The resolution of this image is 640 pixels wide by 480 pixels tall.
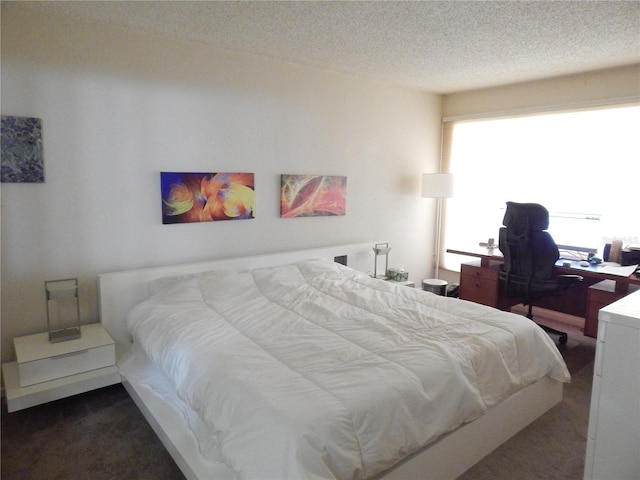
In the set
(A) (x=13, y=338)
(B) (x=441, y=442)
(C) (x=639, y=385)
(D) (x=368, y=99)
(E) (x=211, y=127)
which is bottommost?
(B) (x=441, y=442)

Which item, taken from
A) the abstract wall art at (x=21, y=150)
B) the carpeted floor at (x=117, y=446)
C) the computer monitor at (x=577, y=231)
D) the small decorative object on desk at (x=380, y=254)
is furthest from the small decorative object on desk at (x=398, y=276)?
the abstract wall art at (x=21, y=150)

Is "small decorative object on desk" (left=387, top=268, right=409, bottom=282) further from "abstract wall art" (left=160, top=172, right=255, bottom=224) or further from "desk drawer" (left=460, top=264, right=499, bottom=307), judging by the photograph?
"abstract wall art" (left=160, top=172, right=255, bottom=224)

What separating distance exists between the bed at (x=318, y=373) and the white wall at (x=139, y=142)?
0.36 meters

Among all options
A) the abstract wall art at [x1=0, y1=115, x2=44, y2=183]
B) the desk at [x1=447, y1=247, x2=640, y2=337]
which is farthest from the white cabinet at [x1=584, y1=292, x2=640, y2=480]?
the abstract wall art at [x1=0, y1=115, x2=44, y2=183]

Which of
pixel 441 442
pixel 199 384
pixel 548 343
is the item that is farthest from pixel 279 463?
pixel 548 343

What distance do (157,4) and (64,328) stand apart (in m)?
2.14

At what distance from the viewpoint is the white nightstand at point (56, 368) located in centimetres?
230

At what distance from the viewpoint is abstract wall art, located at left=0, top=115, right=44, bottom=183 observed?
8.08ft

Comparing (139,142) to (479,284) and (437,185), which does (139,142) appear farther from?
(479,284)

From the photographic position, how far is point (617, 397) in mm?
1415

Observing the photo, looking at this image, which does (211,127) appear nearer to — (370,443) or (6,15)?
(6,15)

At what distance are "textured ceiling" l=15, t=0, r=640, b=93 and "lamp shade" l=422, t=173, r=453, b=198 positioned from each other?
116 cm

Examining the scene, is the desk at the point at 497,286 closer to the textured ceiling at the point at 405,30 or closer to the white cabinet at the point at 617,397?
the textured ceiling at the point at 405,30

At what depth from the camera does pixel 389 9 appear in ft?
8.07
